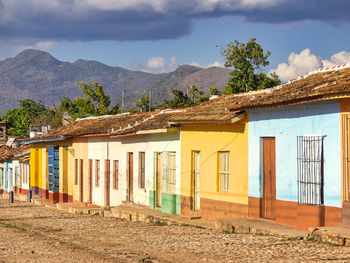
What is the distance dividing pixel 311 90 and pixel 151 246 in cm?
485

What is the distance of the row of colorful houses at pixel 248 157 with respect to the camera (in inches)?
519

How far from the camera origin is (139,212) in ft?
67.5

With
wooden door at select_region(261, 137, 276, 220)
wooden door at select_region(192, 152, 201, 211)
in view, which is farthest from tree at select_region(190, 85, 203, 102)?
wooden door at select_region(261, 137, 276, 220)

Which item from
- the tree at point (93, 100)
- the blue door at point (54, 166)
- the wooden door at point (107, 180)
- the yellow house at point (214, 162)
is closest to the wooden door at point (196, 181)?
the yellow house at point (214, 162)

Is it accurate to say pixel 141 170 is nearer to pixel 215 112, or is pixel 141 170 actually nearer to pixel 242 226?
pixel 215 112

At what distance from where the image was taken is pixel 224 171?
17.9m

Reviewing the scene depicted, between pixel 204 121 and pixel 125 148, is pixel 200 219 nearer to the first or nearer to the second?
pixel 204 121

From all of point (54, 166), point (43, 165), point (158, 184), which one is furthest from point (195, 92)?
point (158, 184)

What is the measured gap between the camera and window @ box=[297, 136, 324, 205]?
1345 centimetres

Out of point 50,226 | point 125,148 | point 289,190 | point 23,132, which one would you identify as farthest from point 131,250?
point 23,132

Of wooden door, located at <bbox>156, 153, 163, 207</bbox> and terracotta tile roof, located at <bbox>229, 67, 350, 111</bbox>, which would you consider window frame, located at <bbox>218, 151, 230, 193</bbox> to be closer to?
terracotta tile roof, located at <bbox>229, 67, 350, 111</bbox>

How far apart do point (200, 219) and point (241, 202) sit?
7.35ft

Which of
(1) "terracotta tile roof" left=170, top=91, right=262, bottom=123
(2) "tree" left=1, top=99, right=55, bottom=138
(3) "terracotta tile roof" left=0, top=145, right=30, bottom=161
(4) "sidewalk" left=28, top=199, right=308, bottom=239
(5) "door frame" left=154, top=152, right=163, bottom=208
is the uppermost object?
(2) "tree" left=1, top=99, right=55, bottom=138

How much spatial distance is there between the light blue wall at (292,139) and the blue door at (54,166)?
1958 centimetres
